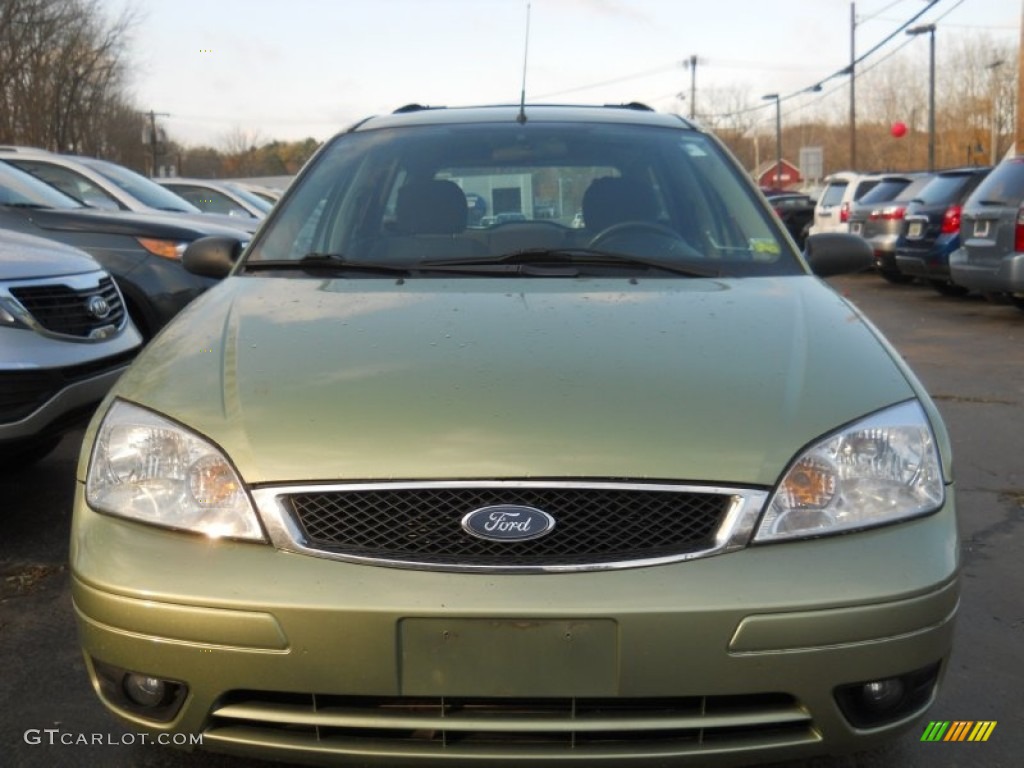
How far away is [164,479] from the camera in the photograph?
2.05m

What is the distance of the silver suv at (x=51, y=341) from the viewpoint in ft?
12.4

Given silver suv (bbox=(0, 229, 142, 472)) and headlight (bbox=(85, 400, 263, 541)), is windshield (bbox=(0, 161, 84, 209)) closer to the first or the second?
silver suv (bbox=(0, 229, 142, 472))

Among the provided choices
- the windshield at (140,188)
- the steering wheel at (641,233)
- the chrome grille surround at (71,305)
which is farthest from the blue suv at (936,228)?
the chrome grille surround at (71,305)

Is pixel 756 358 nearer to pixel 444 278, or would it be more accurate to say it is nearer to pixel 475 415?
pixel 475 415

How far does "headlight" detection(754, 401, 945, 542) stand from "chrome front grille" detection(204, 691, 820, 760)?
33cm

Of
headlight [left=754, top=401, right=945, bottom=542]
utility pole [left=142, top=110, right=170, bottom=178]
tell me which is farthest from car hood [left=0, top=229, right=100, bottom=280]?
utility pole [left=142, top=110, right=170, bottom=178]

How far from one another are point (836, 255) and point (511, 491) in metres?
2.00

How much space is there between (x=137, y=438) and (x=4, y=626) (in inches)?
57.8

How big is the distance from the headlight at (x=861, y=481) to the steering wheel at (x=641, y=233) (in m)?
1.09

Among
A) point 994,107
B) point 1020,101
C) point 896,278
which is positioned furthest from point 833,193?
point 994,107

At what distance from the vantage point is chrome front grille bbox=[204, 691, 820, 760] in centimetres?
182

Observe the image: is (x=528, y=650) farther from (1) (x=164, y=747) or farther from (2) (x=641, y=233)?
(2) (x=641, y=233)

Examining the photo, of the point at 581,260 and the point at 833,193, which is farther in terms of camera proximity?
the point at 833,193

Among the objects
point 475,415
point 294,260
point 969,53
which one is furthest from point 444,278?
point 969,53
